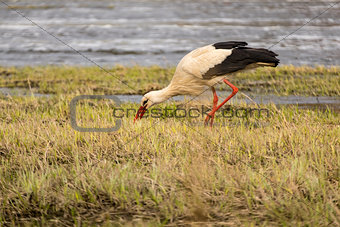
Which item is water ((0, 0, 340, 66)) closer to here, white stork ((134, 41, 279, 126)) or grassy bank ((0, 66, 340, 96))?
grassy bank ((0, 66, 340, 96))

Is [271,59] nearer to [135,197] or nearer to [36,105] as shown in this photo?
[135,197]

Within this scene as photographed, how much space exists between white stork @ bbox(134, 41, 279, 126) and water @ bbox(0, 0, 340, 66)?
18.8 feet

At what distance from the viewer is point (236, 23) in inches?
806

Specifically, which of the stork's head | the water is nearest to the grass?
the stork's head

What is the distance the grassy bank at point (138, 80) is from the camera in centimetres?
912

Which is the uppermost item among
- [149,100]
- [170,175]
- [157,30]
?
[157,30]

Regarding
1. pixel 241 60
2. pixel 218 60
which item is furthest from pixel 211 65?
Answer: pixel 241 60

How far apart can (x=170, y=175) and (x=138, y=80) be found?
6.03m

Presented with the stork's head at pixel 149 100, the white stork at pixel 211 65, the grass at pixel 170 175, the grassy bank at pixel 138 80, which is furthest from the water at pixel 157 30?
the grass at pixel 170 175

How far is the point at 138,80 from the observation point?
33.9 feet

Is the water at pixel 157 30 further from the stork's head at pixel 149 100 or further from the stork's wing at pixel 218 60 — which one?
the stork's wing at pixel 218 60

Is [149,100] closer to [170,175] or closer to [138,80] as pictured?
[170,175]

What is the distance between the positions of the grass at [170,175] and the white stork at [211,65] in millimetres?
577

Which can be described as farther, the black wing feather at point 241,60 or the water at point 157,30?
the water at point 157,30
